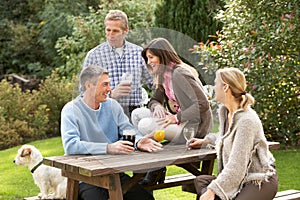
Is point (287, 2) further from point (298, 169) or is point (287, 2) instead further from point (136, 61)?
point (136, 61)

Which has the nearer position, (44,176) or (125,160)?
(125,160)

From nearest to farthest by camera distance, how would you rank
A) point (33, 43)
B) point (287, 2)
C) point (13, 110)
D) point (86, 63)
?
point (86, 63) < point (287, 2) < point (13, 110) < point (33, 43)

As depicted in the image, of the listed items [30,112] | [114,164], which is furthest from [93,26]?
[114,164]

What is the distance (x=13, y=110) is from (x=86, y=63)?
5470 millimetres

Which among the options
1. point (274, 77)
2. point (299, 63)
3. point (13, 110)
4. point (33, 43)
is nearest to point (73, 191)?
point (274, 77)

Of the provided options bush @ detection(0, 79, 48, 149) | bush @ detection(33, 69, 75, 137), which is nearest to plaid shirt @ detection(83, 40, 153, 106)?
bush @ detection(0, 79, 48, 149)

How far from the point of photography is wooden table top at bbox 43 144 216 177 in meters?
3.51

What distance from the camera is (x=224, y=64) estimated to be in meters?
7.38

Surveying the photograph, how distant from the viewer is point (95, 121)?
390cm

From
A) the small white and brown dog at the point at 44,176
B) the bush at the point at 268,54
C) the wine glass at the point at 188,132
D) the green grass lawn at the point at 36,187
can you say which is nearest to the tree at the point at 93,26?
the green grass lawn at the point at 36,187

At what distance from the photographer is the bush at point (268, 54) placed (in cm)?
706

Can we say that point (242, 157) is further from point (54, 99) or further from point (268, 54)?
point (54, 99)

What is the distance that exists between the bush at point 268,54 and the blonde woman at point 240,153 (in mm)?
3094

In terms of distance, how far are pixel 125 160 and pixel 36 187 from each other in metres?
2.65
